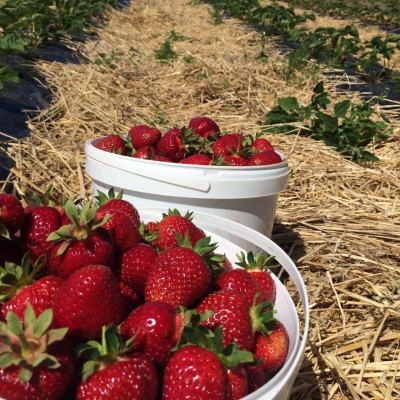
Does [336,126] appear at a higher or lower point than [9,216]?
lower

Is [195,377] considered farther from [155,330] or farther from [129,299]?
[129,299]

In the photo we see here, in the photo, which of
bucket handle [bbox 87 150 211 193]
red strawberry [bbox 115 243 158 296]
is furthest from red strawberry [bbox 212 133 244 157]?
red strawberry [bbox 115 243 158 296]

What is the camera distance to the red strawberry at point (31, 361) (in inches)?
31.9

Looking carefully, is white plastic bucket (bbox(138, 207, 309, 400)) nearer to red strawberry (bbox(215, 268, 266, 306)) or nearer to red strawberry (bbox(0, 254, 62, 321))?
red strawberry (bbox(215, 268, 266, 306))

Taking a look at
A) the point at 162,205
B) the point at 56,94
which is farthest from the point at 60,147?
the point at 162,205

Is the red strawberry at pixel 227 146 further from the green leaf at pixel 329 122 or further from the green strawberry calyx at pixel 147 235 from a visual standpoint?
the green leaf at pixel 329 122

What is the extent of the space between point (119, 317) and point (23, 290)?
23cm

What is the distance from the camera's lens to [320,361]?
1.70 m

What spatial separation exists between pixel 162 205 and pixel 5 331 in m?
1.12

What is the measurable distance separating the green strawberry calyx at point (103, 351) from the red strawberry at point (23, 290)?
17 centimetres

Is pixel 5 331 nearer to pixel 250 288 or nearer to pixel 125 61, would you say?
pixel 250 288

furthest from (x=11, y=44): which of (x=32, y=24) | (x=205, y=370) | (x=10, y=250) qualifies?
(x=205, y=370)

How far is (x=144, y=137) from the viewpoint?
228 cm

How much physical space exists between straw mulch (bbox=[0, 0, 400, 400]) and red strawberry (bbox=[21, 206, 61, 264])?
0.96 meters
